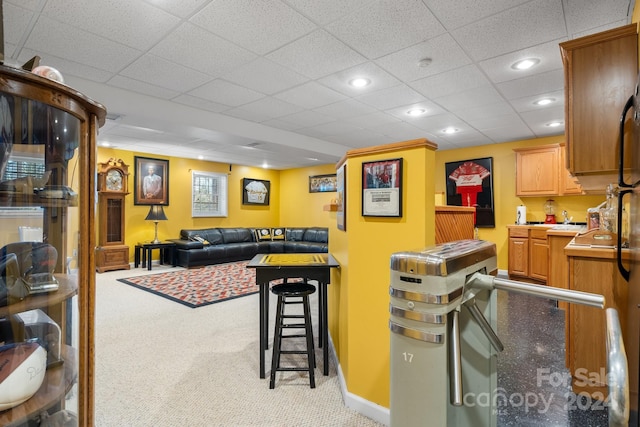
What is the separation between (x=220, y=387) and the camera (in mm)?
2334

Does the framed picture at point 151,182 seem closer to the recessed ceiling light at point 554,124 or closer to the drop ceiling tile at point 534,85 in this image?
the drop ceiling tile at point 534,85

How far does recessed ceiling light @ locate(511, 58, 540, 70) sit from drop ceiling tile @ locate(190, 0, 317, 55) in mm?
1933

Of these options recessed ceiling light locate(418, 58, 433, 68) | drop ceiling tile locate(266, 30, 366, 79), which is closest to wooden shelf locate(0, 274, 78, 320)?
drop ceiling tile locate(266, 30, 366, 79)

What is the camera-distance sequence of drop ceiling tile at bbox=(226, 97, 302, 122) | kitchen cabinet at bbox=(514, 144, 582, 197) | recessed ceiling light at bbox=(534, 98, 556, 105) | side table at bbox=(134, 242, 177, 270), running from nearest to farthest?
recessed ceiling light at bbox=(534, 98, 556, 105)
drop ceiling tile at bbox=(226, 97, 302, 122)
kitchen cabinet at bbox=(514, 144, 582, 197)
side table at bbox=(134, 242, 177, 270)

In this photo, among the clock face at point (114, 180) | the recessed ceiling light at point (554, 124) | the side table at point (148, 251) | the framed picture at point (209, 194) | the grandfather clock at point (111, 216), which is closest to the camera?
the recessed ceiling light at point (554, 124)

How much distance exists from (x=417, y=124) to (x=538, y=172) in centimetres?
242

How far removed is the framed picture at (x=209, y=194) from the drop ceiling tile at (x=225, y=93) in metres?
4.48

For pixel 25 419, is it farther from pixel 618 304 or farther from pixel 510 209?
pixel 510 209

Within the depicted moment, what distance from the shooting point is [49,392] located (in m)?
1.01

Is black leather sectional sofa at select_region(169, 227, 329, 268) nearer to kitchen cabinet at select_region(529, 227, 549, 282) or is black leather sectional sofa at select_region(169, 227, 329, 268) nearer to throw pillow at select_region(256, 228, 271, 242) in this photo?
throw pillow at select_region(256, 228, 271, 242)

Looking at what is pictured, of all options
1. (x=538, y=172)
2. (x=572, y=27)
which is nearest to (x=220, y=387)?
(x=572, y=27)

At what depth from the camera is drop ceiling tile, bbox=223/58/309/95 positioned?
3.06m

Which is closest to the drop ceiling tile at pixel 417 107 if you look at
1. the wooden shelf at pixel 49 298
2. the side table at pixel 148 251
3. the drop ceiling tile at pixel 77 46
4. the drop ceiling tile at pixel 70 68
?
the drop ceiling tile at pixel 77 46

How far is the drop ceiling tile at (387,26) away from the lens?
219 cm
